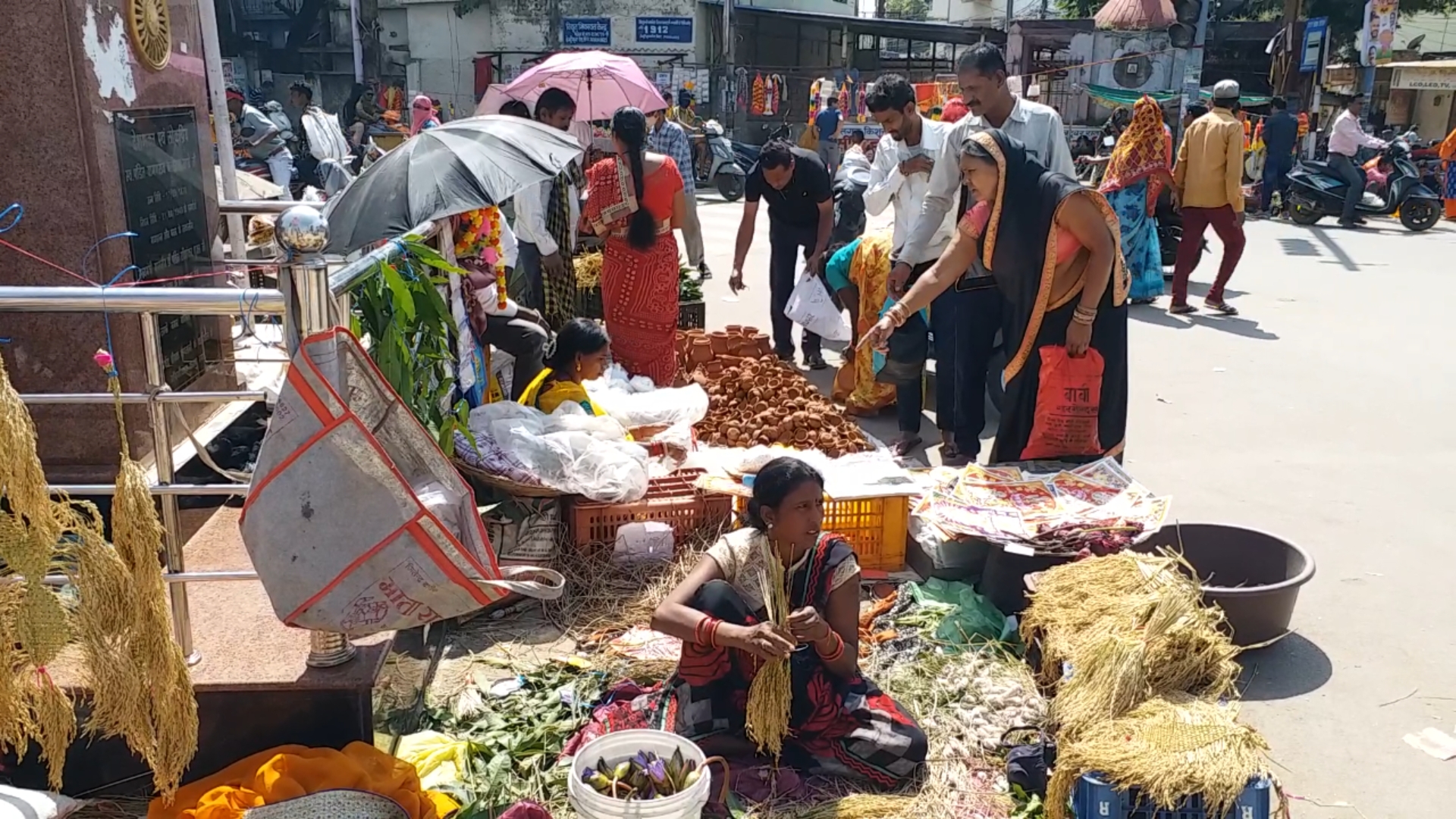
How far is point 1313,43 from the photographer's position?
2123 cm

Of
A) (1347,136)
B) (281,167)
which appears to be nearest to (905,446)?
(281,167)

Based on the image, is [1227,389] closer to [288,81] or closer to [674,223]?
[674,223]

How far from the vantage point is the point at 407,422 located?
2516mm

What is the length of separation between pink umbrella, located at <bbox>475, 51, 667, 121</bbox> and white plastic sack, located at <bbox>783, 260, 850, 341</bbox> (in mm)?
2747

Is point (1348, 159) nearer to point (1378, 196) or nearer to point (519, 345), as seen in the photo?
point (1378, 196)

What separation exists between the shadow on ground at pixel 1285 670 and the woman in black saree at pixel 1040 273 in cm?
99

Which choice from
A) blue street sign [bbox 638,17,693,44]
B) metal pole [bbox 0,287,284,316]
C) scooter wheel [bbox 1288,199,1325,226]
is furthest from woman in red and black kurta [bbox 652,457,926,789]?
blue street sign [bbox 638,17,693,44]

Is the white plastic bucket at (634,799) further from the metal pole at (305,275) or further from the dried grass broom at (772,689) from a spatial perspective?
the metal pole at (305,275)

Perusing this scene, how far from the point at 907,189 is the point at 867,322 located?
2.57 ft

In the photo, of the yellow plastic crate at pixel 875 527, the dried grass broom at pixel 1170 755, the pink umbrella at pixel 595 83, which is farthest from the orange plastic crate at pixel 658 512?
the pink umbrella at pixel 595 83

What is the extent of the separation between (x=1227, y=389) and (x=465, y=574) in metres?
6.06

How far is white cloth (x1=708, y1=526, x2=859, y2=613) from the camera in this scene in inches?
119

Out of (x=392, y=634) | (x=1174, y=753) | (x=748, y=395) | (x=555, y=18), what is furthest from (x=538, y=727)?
(x=555, y=18)

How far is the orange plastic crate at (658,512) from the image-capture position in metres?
4.26
